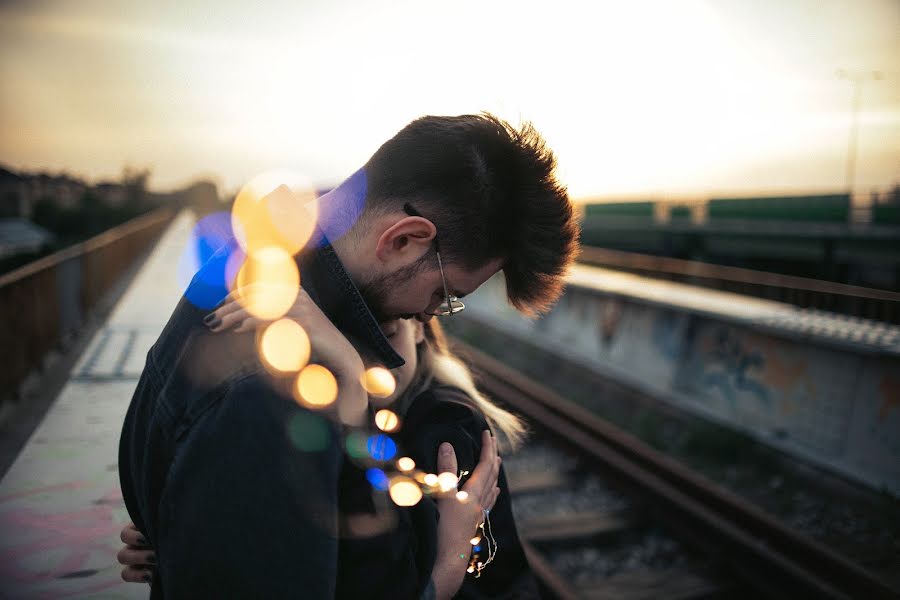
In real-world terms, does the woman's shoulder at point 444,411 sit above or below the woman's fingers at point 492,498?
above

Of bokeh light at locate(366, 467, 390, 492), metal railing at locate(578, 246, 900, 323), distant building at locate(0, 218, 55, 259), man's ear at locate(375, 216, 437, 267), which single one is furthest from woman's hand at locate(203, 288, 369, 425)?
distant building at locate(0, 218, 55, 259)

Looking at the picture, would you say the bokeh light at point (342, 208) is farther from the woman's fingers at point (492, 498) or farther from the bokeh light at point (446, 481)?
the woman's fingers at point (492, 498)

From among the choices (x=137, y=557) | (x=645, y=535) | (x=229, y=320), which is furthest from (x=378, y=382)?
(x=645, y=535)

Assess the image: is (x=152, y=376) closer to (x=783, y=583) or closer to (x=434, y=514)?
(x=434, y=514)

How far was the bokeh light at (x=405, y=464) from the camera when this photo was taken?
150 cm

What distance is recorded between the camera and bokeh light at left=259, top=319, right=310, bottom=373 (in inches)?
46.8

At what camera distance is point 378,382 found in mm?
1716

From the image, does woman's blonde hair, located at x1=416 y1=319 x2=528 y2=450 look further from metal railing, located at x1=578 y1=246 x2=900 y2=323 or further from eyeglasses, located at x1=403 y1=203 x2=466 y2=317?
metal railing, located at x1=578 y1=246 x2=900 y2=323

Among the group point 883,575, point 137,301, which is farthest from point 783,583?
point 137,301

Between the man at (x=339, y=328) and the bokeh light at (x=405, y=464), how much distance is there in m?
0.27

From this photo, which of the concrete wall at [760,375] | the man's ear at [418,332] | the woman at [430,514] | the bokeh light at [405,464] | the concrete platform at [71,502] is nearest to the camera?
the woman at [430,514]

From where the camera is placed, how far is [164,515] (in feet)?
3.78

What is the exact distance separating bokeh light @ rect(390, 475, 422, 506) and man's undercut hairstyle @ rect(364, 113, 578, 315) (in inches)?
24.3

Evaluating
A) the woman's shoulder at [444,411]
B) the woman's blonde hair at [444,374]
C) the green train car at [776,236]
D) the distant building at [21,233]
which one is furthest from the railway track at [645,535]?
the distant building at [21,233]
